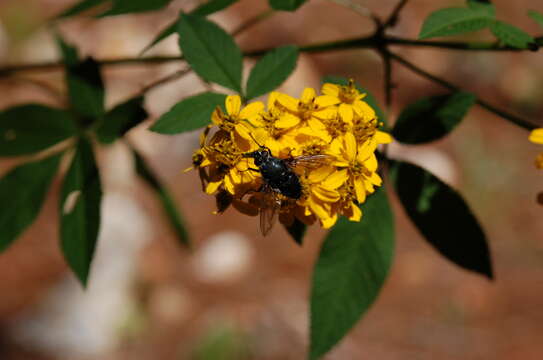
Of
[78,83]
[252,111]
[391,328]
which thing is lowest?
[391,328]

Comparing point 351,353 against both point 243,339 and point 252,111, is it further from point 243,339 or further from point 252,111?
point 252,111

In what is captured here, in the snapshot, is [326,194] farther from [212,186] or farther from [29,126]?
[29,126]

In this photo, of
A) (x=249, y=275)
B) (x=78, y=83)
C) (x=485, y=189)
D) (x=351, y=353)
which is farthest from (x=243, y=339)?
(x=78, y=83)

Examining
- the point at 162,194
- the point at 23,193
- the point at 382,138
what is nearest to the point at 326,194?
the point at 382,138

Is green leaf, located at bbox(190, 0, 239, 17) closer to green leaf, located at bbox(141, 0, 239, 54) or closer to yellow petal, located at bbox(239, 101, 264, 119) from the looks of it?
green leaf, located at bbox(141, 0, 239, 54)

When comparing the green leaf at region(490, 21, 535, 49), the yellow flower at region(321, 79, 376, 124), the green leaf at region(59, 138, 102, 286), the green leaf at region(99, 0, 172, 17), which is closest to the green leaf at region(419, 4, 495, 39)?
the green leaf at region(490, 21, 535, 49)

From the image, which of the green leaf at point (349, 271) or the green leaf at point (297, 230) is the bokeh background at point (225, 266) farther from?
the green leaf at point (297, 230)
